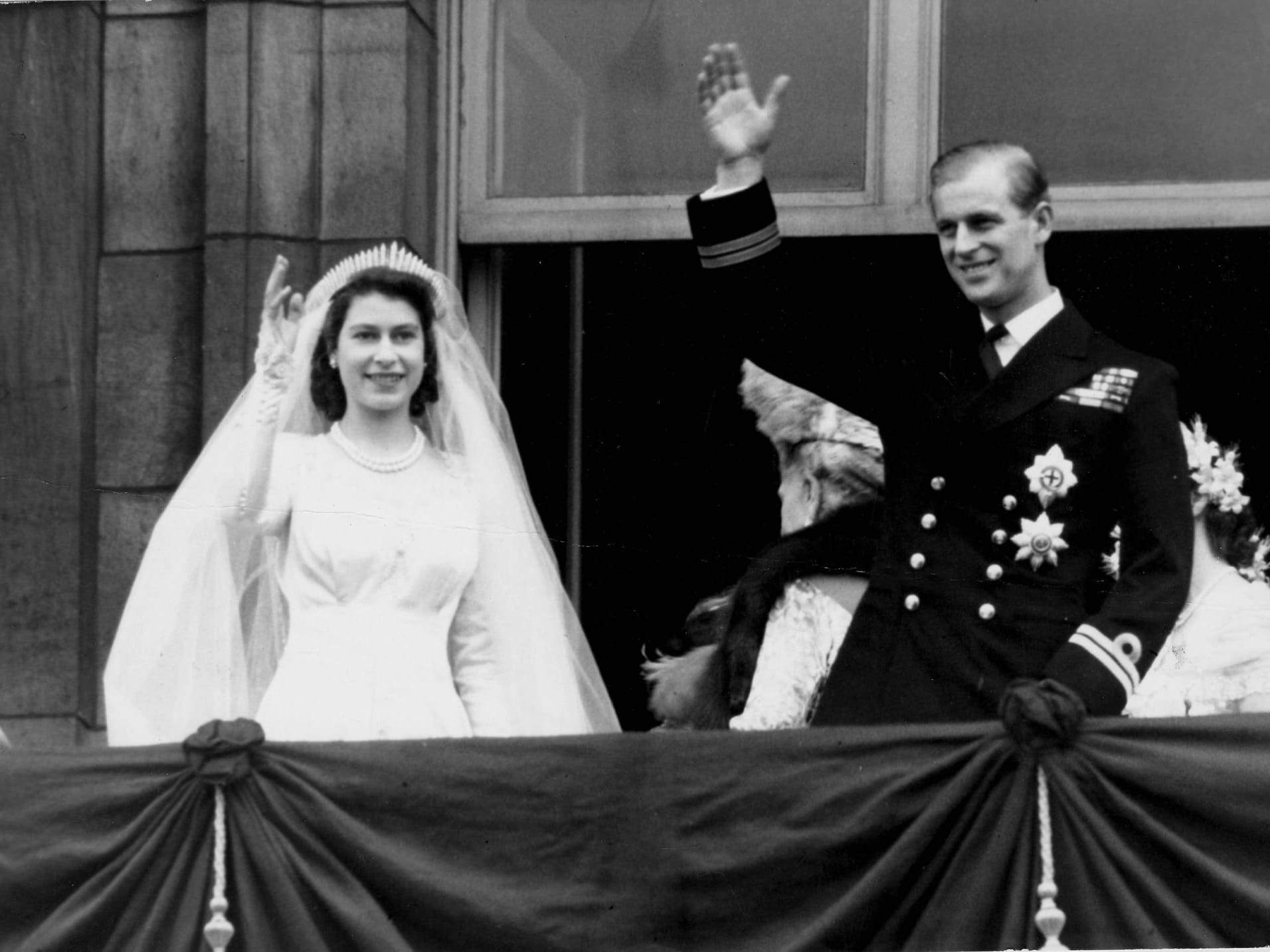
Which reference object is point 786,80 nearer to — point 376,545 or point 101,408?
point 376,545

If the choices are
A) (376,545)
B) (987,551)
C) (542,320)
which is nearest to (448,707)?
(376,545)

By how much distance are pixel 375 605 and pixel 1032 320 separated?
158 centimetres

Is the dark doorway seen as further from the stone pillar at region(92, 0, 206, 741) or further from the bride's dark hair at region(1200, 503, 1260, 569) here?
the stone pillar at region(92, 0, 206, 741)

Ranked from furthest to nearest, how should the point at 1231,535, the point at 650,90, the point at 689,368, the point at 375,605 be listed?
the point at 689,368
the point at 650,90
the point at 1231,535
the point at 375,605

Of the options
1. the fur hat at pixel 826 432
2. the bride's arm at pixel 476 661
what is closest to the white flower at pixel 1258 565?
the fur hat at pixel 826 432

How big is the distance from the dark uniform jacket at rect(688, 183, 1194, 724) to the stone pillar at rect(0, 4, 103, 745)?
2.24 meters

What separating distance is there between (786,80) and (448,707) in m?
1.55

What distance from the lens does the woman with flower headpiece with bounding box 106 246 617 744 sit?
26.7 ft

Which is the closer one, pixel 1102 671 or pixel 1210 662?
pixel 1102 671

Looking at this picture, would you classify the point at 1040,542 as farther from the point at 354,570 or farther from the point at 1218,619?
the point at 354,570

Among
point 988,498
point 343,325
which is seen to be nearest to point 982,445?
point 988,498

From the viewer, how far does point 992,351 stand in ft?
25.7

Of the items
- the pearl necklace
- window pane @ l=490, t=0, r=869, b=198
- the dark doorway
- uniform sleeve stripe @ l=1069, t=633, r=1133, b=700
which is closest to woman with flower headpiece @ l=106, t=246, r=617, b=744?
the pearl necklace

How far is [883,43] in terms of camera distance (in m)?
9.64
